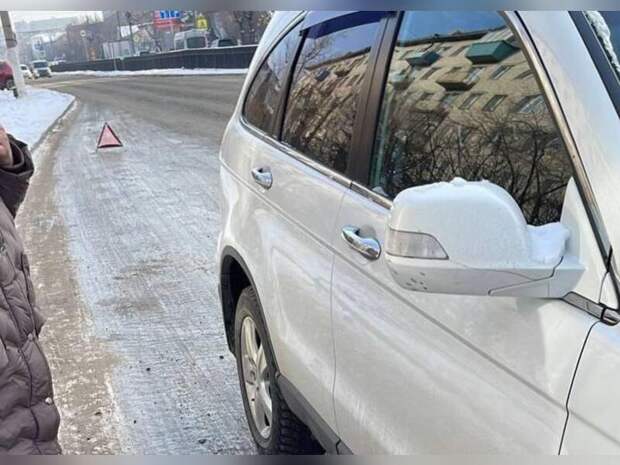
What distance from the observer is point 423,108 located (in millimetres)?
1802

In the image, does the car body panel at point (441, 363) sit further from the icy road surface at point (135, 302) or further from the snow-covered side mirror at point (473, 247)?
the icy road surface at point (135, 302)

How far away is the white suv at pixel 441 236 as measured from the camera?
115cm

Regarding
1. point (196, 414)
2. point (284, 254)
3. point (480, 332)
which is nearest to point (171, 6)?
point (480, 332)

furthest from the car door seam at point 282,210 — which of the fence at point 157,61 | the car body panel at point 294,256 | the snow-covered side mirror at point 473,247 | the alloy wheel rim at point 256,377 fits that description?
the fence at point 157,61

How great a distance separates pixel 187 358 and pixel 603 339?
282cm

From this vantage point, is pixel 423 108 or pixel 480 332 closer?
pixel 480 332

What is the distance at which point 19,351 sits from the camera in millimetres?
1965

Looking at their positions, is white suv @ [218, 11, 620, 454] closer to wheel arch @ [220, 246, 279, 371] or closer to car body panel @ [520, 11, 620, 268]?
car body panel @ [520, 11, 620, 268]

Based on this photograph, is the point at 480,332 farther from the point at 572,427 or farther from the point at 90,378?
the point at 90,378

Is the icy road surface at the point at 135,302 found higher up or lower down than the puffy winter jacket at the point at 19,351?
lower down

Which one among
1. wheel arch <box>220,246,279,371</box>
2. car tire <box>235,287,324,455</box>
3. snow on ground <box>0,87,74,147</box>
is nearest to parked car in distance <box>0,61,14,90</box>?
snow on ground <box>0,87,74,147</box>

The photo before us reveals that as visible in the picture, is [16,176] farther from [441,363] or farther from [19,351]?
[441,363]

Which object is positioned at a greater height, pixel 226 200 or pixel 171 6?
pixel 171 6

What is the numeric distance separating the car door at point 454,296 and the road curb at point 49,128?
11.6 metres
